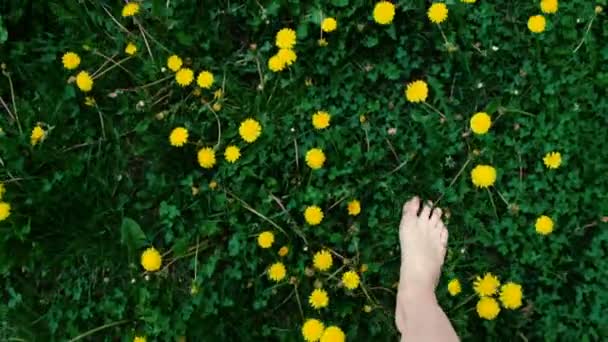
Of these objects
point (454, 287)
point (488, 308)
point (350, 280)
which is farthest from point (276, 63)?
point (488, 308)

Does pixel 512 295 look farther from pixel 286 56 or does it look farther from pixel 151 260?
pixel 151 260

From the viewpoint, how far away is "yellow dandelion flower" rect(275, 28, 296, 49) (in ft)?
8.40

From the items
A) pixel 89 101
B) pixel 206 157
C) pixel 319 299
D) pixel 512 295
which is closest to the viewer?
pixel 512 295

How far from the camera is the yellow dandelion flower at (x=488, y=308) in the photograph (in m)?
2.35

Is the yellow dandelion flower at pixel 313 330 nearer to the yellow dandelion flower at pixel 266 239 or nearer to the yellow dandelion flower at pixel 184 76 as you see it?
the yellow dandelion flower at pixel 266 239

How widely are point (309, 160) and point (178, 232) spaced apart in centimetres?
67

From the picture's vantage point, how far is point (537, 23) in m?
2.46

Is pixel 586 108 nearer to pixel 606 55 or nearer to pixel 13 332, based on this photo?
pixel 606 55

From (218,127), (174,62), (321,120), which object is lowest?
(218,127)

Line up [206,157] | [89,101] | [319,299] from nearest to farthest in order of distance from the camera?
[319,299] < [206,157] < [89,101]

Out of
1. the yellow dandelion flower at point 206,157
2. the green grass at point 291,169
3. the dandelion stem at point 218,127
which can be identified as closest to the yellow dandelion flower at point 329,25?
the green grass at point 291,169

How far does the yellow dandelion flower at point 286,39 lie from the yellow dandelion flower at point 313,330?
44.9 inches

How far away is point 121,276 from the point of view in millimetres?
2670

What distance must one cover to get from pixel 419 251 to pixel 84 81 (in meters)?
1.59
